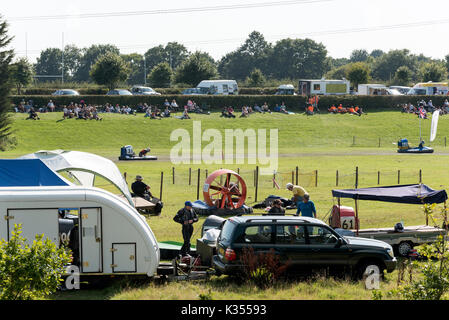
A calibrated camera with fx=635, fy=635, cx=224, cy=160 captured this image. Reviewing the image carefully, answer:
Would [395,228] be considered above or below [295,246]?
below

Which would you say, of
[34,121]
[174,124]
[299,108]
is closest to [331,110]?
[299,108]

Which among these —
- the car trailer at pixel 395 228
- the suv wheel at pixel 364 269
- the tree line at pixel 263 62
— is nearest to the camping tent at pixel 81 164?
the car trailer at pixel 395 228

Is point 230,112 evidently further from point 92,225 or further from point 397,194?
point 92,225

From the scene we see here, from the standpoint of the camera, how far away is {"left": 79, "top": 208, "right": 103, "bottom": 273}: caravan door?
42.2 ft

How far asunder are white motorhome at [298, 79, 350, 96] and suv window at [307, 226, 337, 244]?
66691mm

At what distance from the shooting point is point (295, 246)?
13625mm

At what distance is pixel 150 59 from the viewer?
18538 cm

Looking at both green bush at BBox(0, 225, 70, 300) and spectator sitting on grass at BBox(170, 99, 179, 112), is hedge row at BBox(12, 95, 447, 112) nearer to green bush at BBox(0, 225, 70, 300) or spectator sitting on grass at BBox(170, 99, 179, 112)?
spectator sitting on grass at BBox(170, 99, 179, 112)

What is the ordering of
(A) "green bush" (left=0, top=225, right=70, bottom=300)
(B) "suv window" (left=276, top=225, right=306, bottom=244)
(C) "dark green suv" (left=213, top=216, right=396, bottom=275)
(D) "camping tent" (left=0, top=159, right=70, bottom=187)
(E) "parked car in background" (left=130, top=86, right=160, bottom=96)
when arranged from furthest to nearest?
(E) "parked car in background" (left=130, top=86, right=160, bottom=96), (D) "camping tent" (left=0, top=159, right=70, bottom=187), (B) "suv window" (left=276, top=225, right=306, bottom=244), (C) "dark green suv" (left=213, top=216, right=396, bottom=275), (A) "green bush" (left=0, top=225, right=70, bottom=300)

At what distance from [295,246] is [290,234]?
0.28 meters

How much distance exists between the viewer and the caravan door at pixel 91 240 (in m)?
12.9

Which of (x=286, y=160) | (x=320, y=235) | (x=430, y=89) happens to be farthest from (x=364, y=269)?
(x=430, y=89)

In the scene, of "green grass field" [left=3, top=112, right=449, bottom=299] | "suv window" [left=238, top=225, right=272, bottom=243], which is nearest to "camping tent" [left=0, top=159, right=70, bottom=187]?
"green grass field" [left=3, top=112, right=449, bottom=299]

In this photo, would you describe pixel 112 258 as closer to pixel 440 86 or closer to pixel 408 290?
pixel 408 290
